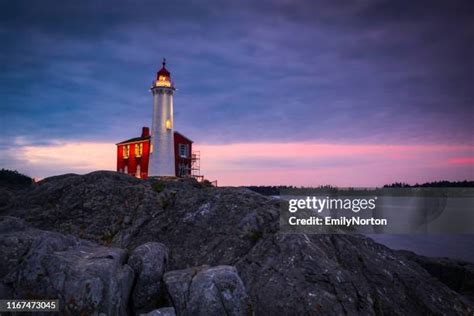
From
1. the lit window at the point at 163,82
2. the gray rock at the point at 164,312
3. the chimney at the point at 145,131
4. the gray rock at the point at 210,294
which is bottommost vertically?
the gray rock at the point at 164,312

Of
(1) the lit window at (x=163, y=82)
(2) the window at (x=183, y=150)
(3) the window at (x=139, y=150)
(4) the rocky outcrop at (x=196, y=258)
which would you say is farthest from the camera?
(2) the window at (x=183, y=150)

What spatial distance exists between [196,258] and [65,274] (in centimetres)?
352

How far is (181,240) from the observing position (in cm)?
1062

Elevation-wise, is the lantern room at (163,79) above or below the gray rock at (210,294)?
above

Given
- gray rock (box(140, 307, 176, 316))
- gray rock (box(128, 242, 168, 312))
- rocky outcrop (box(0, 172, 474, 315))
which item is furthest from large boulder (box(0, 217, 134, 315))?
gray rock (box(140, 307, 176, 316))

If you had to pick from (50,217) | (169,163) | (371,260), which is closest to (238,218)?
(371,260)

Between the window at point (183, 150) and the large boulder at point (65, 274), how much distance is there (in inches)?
1875

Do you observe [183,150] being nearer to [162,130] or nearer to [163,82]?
[162,130]

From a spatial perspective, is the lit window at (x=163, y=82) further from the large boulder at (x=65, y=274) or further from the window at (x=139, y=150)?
the large boulder at (x=65, y=274)

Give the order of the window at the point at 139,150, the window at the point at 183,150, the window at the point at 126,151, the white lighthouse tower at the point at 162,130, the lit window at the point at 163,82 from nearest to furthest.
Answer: the white lighthouse tower at the point at 162,130 → the lit window at the point at 163,82 → the window at the point at 139,150 → the window at the point at 183,150 → the window at the point at 126,151

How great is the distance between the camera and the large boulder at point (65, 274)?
7.42 m

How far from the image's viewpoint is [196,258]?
1004 cm

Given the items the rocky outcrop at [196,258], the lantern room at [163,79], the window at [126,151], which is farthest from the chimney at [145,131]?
the rocky outcrop at [196,258]

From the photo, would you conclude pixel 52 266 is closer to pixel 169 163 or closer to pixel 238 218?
pixel 238 218
